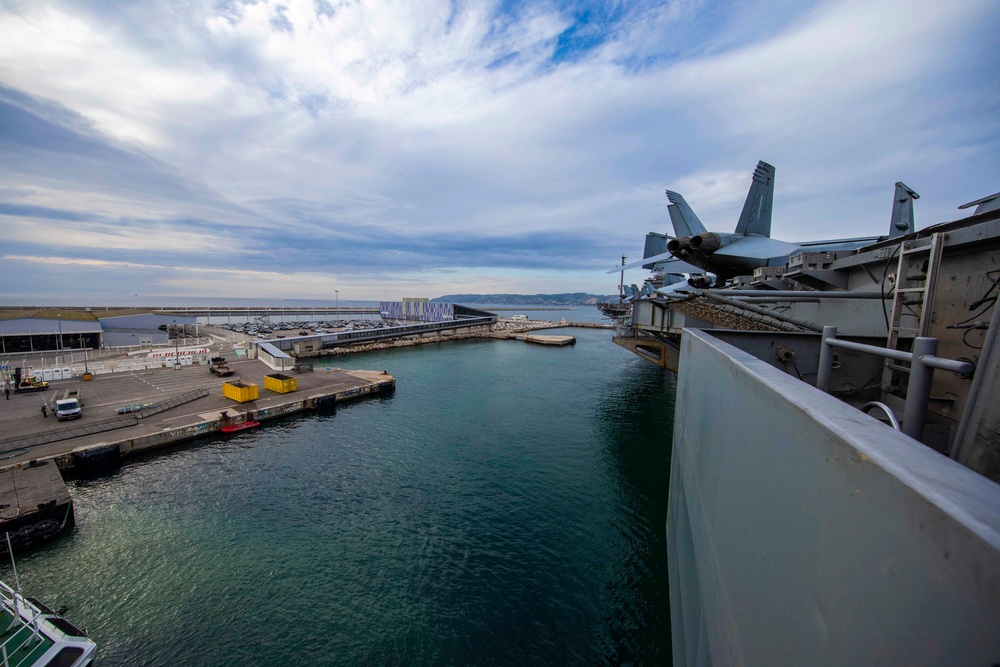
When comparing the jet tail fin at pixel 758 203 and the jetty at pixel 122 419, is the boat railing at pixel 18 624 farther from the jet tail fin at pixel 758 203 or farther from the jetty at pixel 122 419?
the jet tail fin at pixel 758 203

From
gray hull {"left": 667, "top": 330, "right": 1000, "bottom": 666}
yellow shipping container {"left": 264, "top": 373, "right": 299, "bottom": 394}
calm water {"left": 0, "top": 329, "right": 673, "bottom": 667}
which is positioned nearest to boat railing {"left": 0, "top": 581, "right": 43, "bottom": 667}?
calm water {"left": 0, "top": 329, "right": 673, "bottom": 667}

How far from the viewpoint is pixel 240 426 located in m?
22.1

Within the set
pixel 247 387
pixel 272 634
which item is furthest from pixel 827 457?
pixel 247 387

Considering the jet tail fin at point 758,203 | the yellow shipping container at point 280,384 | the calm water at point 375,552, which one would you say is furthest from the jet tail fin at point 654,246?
the yellow shipping container at point 280,384

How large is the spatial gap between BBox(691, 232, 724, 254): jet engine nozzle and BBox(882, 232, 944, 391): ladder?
10.7 m

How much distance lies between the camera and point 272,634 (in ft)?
31.1

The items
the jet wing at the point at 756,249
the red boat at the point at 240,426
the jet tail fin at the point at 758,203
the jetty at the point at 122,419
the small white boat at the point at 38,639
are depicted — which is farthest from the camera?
the jet tail fin at the point at 758,203

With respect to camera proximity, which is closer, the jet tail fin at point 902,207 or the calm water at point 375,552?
the calm water at point 375,552

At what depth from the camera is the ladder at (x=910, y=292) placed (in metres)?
3.81

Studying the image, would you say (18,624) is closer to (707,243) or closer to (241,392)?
(241,392)

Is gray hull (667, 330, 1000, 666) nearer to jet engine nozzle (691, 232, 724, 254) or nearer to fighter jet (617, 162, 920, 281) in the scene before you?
jet engine nozzle (691, 232, 724, 254)

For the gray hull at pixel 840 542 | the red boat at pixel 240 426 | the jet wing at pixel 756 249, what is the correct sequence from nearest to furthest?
the gray hull at pixel 840 542 → the jet wing at pixel 756 249 → the red boat at pixel 240 426

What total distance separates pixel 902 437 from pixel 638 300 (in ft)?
66.5

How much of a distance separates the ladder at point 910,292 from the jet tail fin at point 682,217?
20757 mm
